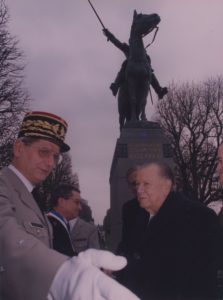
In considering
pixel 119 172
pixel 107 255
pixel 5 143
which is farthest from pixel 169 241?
pixel 5 143

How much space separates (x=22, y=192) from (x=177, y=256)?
144cm

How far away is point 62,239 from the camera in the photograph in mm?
3629

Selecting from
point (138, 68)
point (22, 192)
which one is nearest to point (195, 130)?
point (138, 68)

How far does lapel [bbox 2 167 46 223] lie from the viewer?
6.24 ft

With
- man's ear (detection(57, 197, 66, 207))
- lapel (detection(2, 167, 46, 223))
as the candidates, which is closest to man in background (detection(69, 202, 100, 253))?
man's ear (detection(57, 197, 66, 207))

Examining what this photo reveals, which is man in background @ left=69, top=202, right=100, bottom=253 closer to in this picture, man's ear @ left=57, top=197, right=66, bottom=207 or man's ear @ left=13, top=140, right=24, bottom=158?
man's ear @ left=57, top=197, right=66, bottom=207

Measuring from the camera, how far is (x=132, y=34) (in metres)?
12.6

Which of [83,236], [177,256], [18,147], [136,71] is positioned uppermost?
[136,71]

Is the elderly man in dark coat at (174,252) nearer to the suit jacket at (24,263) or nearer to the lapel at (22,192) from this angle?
the lapel at (22,192)

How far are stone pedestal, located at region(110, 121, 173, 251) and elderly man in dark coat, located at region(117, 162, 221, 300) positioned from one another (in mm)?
7751

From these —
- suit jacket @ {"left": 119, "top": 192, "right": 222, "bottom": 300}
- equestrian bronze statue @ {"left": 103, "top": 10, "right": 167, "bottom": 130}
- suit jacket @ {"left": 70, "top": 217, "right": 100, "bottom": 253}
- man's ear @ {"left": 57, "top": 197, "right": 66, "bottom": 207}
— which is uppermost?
equestrian bronze statue @ {"left": 103, "top": 10, "right": 167, "bottom": 130}

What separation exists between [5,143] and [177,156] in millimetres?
14627

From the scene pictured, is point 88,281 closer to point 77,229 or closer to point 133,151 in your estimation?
point 77,229

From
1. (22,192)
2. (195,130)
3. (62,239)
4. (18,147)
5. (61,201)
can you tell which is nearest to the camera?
(22,192)
